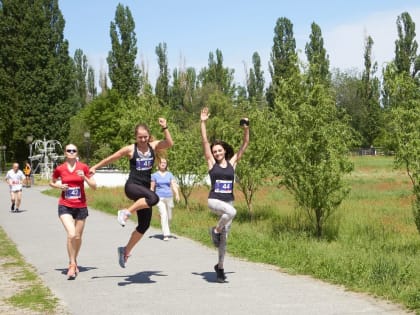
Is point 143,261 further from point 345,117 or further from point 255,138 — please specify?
point 255,138

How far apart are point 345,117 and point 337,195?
6.05ft

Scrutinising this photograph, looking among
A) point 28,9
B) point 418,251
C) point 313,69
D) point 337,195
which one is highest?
point 28,9

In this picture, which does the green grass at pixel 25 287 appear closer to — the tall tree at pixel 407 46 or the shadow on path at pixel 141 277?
the shadow on path at pixel 141 277

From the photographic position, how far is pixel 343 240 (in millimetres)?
12094

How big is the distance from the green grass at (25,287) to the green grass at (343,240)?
11.0 ft

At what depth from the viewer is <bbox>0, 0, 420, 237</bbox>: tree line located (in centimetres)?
1253

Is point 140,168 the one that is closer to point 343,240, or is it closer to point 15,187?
point 343,240

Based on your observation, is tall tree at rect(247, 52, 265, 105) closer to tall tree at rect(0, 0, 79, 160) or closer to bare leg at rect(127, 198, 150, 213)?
tall tree at rect(0, 0, 79, 160)

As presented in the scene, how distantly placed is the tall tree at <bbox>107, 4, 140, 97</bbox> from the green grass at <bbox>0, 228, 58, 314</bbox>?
1905 inches

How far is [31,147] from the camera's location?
50469 mm

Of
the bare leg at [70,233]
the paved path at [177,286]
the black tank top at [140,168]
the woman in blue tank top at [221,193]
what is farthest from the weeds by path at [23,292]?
the woman in blue tank top at [221,193]

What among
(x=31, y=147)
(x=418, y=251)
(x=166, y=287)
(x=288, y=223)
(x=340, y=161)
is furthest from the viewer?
(x=31, y=147)

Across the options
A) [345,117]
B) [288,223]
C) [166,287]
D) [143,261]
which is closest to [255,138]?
[288,223]

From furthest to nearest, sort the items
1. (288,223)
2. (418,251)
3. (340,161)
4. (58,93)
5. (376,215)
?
(58,93) < (376,215) < (288,223) < (340,161) < (418,251)
